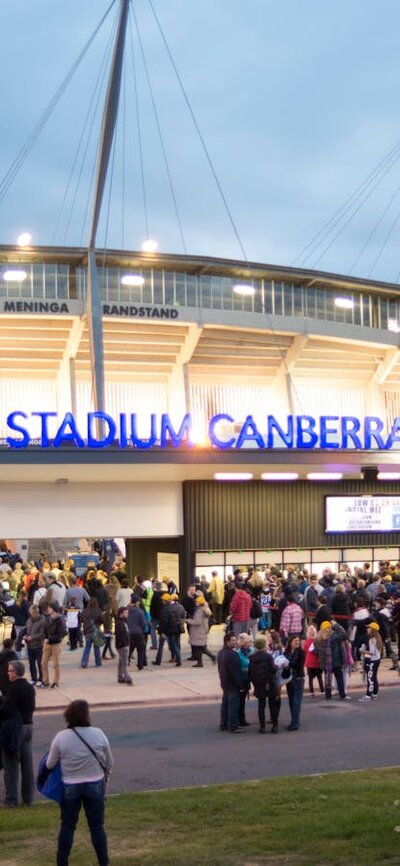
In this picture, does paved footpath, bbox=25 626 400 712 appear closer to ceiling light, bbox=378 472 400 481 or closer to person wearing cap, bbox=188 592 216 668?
person wearing cap, bbox=188 592 216 668

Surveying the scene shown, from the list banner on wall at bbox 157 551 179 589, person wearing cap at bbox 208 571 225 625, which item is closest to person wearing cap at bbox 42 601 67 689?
person wearing cap at bbox 208 571 225 625

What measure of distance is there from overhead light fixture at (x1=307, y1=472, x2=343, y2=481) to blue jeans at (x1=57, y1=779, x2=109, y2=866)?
28.8m

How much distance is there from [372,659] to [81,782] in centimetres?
1211

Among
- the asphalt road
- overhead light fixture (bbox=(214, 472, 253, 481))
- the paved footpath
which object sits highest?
overhead light fixture (bbox=(214, 472, 253, 481))

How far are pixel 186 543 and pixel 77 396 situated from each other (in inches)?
591

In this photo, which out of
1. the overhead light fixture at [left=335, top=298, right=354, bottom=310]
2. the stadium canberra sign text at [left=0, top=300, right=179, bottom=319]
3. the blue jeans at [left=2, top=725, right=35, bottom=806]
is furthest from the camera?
the overhead light fixture at [left=335, top=298, right=354, bottom=310]

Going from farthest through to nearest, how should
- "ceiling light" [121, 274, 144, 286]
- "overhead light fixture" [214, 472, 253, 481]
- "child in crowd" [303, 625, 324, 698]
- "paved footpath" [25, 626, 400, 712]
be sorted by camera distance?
"ceiling light" [121, 274, 144, 286], "overhead light fixture" [214, 472, 253, 481], "paved footpath" [25, 626, 400, 712], "child in crowd" [303, 625, 324, 698]

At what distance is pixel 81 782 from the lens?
9.73 meters

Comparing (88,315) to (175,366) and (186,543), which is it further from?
(186,543)

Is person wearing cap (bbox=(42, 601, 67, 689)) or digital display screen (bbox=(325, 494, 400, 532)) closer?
person wearing cap (bbox=(42, 601, 67, 689))

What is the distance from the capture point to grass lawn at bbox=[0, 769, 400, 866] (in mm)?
10477

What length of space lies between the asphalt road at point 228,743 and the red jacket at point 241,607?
5624 millimetres

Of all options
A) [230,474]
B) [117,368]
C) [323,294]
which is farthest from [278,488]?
[323,294]

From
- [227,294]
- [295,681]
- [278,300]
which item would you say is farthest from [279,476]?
[295,681]
